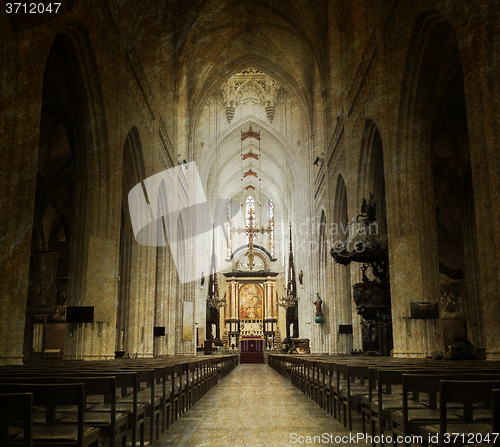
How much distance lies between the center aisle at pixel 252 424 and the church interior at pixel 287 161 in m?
0.24

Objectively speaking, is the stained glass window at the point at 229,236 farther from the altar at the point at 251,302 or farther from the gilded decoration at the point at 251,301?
the gilded decoration at the point at 251,301

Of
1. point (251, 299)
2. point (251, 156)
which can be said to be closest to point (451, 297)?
point (251, 156)

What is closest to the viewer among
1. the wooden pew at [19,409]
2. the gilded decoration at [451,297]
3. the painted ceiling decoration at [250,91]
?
the wooden pew at [19,409]

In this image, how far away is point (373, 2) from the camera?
1214 centimetres

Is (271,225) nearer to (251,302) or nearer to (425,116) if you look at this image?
(251,302)

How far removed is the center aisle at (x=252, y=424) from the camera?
3986 mm

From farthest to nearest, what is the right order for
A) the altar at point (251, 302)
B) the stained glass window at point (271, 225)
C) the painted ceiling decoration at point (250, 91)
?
the stained glass window at point (271, 225) → the altar at point (251, 302) → the painted ceiling decoration at point (250, 91)

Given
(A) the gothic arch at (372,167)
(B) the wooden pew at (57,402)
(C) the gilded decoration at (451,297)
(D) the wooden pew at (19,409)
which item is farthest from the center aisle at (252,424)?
(C) the gilded decoration at (451,297)

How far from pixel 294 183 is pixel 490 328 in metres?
24.5

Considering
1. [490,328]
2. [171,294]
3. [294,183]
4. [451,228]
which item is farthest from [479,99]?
[294,183]

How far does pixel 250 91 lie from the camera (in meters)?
29.8

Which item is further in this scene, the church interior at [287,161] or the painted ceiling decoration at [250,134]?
the painted ceiling decoration at [250,134]

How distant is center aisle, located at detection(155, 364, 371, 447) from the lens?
3.99 m

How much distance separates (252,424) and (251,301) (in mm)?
34011
